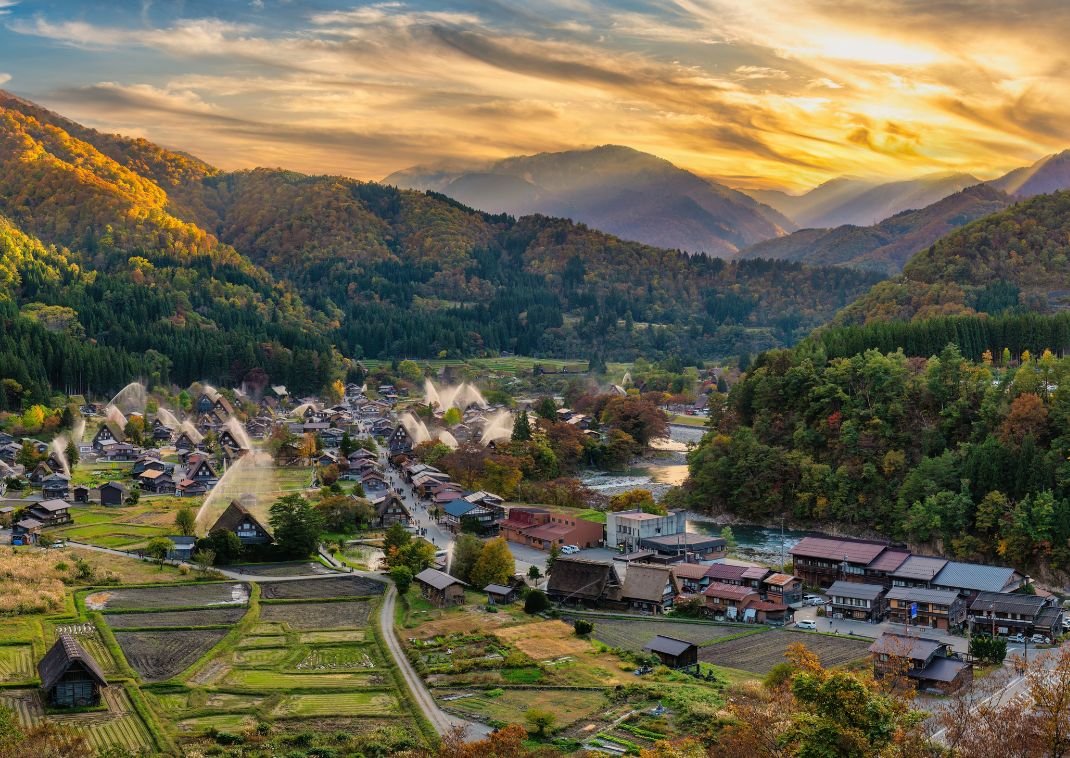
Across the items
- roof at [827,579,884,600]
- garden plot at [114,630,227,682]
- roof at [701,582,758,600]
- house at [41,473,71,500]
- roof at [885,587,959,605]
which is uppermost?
roof at [885,587,959,605]

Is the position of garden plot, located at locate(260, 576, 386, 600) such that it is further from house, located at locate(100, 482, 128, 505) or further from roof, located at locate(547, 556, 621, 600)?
house, located at locate(100, 482, 128, 505)

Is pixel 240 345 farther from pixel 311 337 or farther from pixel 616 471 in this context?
pixel 616 471

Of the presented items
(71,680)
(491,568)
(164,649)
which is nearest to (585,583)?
(491,568)

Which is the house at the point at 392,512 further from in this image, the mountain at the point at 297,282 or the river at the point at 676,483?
the mountain at the point at 297,282

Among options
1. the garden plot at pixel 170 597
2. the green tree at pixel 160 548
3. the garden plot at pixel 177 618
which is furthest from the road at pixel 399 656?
the garden plot at pixel 177 618

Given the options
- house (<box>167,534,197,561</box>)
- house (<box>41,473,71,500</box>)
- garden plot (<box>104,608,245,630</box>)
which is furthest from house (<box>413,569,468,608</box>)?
house (<box>41,473,71,500</box>)
